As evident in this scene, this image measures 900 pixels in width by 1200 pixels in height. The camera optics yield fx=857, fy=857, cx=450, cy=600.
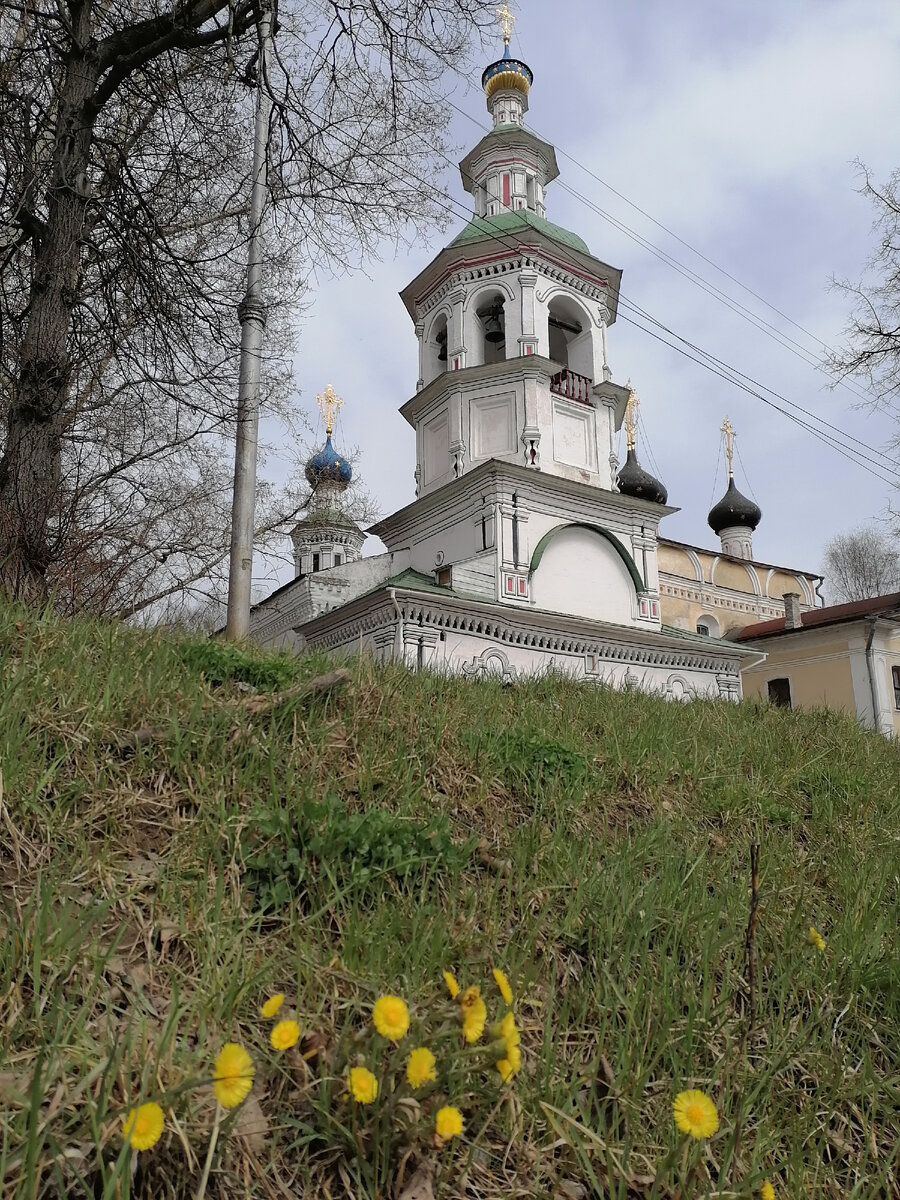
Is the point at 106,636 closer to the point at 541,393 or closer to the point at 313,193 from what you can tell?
the point at 313,193

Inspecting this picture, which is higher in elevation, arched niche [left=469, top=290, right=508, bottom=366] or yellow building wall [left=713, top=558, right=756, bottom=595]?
arched niche [left=469, top=290, right=508, bottom=366]

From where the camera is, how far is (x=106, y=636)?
346cm

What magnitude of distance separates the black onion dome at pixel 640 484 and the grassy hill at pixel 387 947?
104 ft

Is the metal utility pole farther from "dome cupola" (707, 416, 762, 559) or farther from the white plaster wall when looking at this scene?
"dome cupola" (707, 416, 762, 559)

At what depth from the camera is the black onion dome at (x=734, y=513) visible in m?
37.1

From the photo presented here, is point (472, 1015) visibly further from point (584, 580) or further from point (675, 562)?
point (675, 562)

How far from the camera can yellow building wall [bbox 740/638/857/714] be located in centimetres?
2583

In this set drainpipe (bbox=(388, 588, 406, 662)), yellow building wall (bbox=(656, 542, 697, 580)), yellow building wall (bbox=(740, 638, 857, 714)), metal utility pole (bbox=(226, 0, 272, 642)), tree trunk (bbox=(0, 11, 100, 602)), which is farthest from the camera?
yellow building wall (bbox=(656, 542, 697, 580))

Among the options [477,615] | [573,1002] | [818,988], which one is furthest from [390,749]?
[477,615]

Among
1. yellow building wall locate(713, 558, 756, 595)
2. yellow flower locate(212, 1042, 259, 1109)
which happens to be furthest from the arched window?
yellow flower locate(212, 1042, 259, 1109)

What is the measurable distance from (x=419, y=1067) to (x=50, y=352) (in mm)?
5121

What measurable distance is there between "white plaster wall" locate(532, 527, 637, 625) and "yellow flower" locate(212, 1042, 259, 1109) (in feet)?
49.4

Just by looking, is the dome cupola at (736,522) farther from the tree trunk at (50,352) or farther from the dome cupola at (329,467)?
the tree trunk at (50,352)

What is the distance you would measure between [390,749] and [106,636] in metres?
1.28
